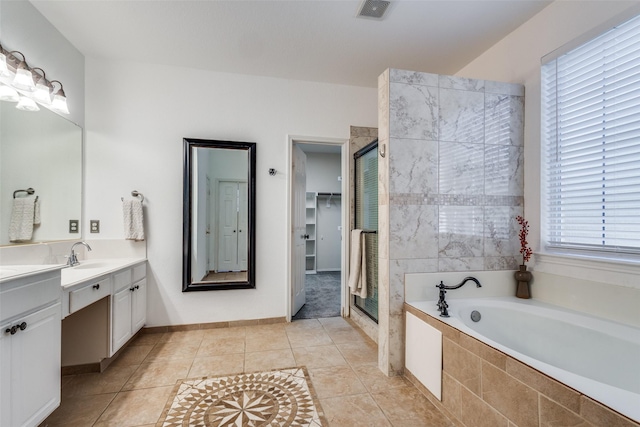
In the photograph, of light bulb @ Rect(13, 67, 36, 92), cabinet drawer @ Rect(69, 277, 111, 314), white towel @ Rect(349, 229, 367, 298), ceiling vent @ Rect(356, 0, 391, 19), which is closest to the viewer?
cabinet drawer @ Rect(69, 277, 111, 314)

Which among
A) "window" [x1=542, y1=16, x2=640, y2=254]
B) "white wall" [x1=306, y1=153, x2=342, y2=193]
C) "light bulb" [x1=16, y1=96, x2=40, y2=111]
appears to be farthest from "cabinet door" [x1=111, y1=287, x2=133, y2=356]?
"white wall" [x1=306, y1=153, x2=342, y2=193]

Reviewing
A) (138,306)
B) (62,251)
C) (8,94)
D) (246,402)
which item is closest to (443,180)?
(246,402)

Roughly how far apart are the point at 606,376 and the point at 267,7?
3.10m

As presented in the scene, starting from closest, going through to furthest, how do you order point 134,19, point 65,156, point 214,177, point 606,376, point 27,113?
point 606,376, point 27,113, point 134,19, point 65,156, point 214,177

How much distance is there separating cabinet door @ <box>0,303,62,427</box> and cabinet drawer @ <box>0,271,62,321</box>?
49mm

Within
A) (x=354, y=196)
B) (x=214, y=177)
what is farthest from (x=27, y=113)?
(x=354, y=196)

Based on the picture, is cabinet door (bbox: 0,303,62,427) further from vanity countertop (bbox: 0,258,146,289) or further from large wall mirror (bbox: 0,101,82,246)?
large wall mirror (bbox: 0,101,82,246)

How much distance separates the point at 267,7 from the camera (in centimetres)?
200

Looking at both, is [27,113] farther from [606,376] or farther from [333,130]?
[606,376]

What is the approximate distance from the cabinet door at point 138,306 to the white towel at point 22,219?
839 millimetres

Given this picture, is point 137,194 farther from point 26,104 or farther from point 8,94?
point 8,94

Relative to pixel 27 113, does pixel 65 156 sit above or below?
below

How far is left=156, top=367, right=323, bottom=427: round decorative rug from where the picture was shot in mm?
1543

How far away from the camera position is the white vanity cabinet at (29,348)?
1169 millimetres
